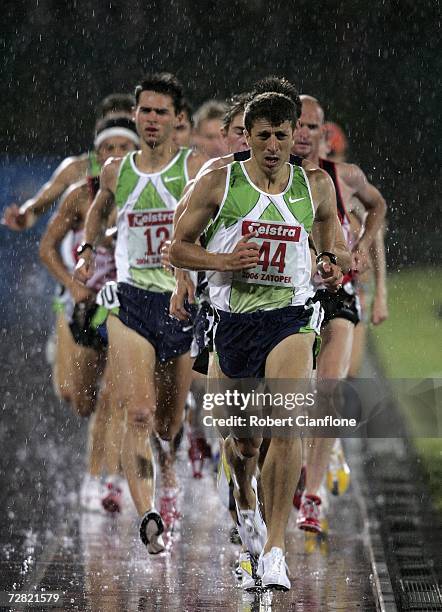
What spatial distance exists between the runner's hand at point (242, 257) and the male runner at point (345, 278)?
1637mm

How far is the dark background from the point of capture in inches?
433

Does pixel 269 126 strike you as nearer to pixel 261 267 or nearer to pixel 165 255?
pixel 261 267

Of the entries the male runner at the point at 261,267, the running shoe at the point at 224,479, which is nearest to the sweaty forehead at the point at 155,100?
the male runner at the point at 261,267

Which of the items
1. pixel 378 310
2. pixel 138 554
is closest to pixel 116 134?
pixel 378 310

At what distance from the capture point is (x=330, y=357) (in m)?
6.65

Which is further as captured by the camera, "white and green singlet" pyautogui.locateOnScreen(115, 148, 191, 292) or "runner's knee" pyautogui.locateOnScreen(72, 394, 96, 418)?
"runner's knee" pyautogui.locateOnScreen(72, 394, 96, 418)

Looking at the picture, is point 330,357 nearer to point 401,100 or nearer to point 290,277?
point 290,277

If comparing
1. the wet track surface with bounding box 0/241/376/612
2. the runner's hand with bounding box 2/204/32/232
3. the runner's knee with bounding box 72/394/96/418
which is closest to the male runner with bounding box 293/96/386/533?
the wet track surface with bounding box 0/241/376/612

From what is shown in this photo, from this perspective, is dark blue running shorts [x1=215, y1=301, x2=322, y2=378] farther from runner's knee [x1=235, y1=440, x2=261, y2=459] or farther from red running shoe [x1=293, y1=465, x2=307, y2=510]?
red running shoe [x1=293, y1=465, x2=307, y2=510]

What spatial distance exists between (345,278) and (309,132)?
0.71 meters

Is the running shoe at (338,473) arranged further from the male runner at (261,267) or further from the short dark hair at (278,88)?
the short dark hair at (278,88)

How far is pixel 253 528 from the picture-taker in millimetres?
5027

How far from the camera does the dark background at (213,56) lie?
11.0 meters

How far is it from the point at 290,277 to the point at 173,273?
4.06 feet
